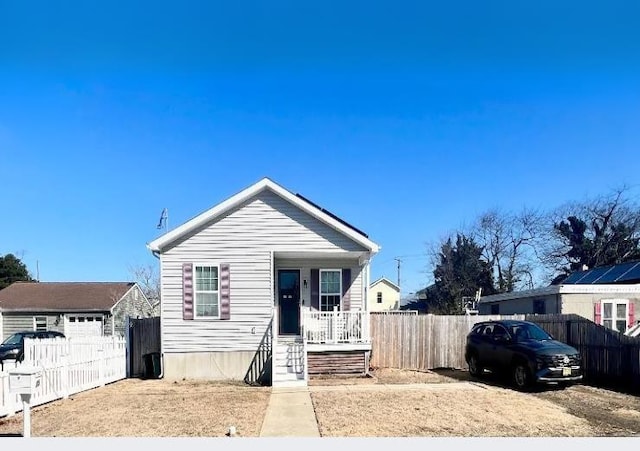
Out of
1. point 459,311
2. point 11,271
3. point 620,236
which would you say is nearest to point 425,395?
point 459,311

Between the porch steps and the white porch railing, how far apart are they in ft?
1.84

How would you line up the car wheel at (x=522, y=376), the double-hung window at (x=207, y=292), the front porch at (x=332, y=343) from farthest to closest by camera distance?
the double-hung window at (x=207, y=292) < the front porch at (x=332, y=343) < the car wheel at (x=522, y=376)

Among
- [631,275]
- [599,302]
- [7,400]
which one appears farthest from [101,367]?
[631,275]

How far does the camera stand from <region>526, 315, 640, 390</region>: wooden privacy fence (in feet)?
39.3

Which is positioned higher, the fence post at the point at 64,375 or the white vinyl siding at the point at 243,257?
the white vinyl siding at the point at 243,257

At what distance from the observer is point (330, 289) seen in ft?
51.0

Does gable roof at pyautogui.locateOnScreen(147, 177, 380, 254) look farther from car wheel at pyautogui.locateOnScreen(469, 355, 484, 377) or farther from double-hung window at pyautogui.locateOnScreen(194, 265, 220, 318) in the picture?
car wheel at pyautogui.locateOnScreen(469, 355, 484, 377)

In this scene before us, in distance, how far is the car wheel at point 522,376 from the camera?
11894mm

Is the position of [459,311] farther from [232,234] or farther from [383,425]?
[383,425]

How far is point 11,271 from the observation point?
46.0m

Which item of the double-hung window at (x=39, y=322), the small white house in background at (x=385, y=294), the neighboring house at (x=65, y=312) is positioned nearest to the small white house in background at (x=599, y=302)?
the neighboring house at (x=65, y=312)

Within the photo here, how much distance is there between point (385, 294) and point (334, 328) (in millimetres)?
55721

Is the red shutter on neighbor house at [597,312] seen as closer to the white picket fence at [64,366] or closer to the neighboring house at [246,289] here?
the neighboring house at [246,289]

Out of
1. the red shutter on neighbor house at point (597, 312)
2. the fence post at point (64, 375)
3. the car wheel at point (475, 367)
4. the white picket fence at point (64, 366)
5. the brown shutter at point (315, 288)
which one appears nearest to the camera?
the white picket fence at point (64, 366)
